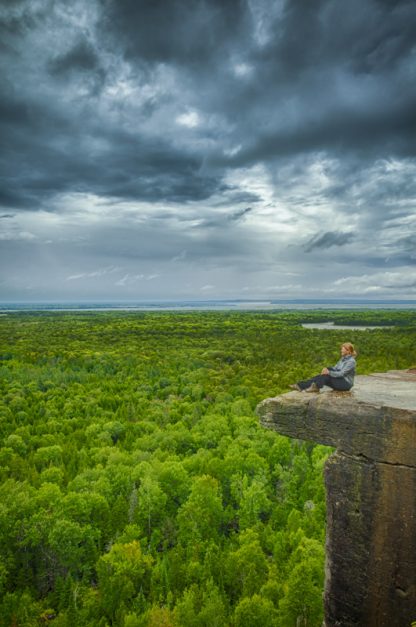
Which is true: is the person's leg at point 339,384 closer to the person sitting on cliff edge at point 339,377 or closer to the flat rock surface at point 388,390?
the person sitting on cliff edge at point 339,377

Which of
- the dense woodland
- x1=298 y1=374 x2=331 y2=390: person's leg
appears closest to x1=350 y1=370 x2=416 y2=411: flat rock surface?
x1=298 y1=374 x2=331 y2=390: person's leg

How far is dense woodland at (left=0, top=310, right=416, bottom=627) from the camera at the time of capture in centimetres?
1434

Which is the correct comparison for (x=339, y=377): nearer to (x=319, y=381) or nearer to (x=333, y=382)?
(x=333, y=382)

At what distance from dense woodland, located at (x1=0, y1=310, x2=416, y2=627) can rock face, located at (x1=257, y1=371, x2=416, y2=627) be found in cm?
654

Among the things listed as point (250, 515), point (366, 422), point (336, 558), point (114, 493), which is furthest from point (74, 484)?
point (366, 422)

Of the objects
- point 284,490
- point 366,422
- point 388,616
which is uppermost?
point 366,422

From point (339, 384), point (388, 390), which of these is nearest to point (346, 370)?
point (339, 384)

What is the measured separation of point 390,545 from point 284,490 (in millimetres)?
17122

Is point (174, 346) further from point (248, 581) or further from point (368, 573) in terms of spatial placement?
point (368, 573)

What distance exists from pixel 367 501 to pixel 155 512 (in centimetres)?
1508

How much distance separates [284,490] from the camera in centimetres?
2325

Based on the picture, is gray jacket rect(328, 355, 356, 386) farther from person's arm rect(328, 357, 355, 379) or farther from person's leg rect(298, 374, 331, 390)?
person's leg rect(298, 374, 331, 390)

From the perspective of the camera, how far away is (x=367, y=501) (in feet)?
24.3

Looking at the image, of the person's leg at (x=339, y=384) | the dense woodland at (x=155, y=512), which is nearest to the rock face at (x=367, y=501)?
the person's leg at (x=339, y=384)
